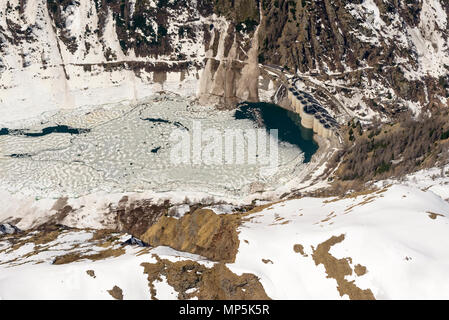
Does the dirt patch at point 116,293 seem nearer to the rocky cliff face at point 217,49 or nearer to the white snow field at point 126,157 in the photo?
the white snow field at point 126,157

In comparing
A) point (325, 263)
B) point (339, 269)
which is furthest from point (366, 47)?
point (339, 269)

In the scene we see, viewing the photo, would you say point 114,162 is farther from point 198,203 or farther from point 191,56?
point 191,56

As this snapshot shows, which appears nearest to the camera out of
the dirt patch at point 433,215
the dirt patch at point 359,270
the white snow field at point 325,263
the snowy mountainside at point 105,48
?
the white snow field at point 325,263

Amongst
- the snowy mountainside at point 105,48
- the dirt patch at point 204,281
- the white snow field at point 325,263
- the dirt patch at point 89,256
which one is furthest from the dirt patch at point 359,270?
the snowy mountainside at point 105,48

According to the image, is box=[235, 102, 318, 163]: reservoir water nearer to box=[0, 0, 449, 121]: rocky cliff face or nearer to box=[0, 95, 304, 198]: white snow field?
box=[0, 95, 304, 198]: white snow field

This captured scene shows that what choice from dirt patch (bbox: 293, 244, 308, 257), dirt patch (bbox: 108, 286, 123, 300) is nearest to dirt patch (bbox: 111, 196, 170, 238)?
dirt patch (bbox: 108, 286, 123, 300)
